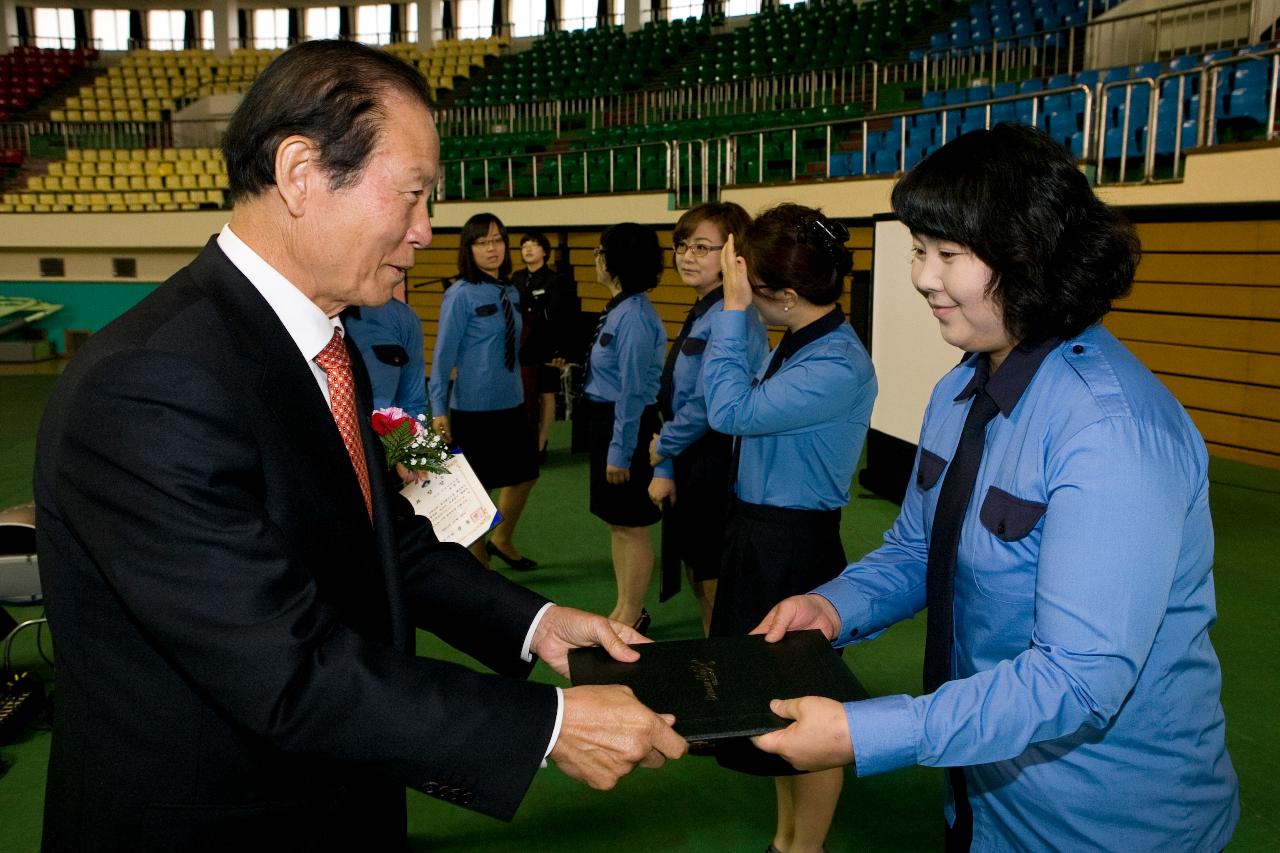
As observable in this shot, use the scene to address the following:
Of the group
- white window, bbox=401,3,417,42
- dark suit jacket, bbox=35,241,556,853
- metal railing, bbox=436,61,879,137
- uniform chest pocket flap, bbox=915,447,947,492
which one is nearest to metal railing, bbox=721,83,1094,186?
metal railing, bbox=436,61,879,137

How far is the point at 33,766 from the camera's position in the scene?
10.0 ft

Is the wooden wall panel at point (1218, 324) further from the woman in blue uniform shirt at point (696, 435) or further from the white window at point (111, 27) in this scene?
the white window at point (111, 27)

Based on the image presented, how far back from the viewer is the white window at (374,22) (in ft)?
83.3

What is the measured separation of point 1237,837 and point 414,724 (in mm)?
2450

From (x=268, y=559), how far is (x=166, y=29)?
97.2 feet

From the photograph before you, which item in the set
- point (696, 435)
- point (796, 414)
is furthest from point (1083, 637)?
point (696, 435)

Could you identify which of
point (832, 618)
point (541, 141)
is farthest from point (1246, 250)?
point (541, 141)

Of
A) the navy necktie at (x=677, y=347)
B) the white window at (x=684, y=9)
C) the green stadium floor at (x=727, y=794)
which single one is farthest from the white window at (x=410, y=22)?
the navy necktie at (x=677, y=347)

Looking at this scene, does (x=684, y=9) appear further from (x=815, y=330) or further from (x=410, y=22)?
(x=815, y=330)

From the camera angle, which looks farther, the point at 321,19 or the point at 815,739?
the point at 321,19

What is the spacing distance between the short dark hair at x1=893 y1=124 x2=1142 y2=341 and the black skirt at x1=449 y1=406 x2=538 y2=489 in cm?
378

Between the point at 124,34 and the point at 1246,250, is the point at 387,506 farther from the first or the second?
the point at 124,34

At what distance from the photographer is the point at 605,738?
4.31 ft

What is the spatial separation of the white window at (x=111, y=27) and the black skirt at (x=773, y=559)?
2910 centimetres
